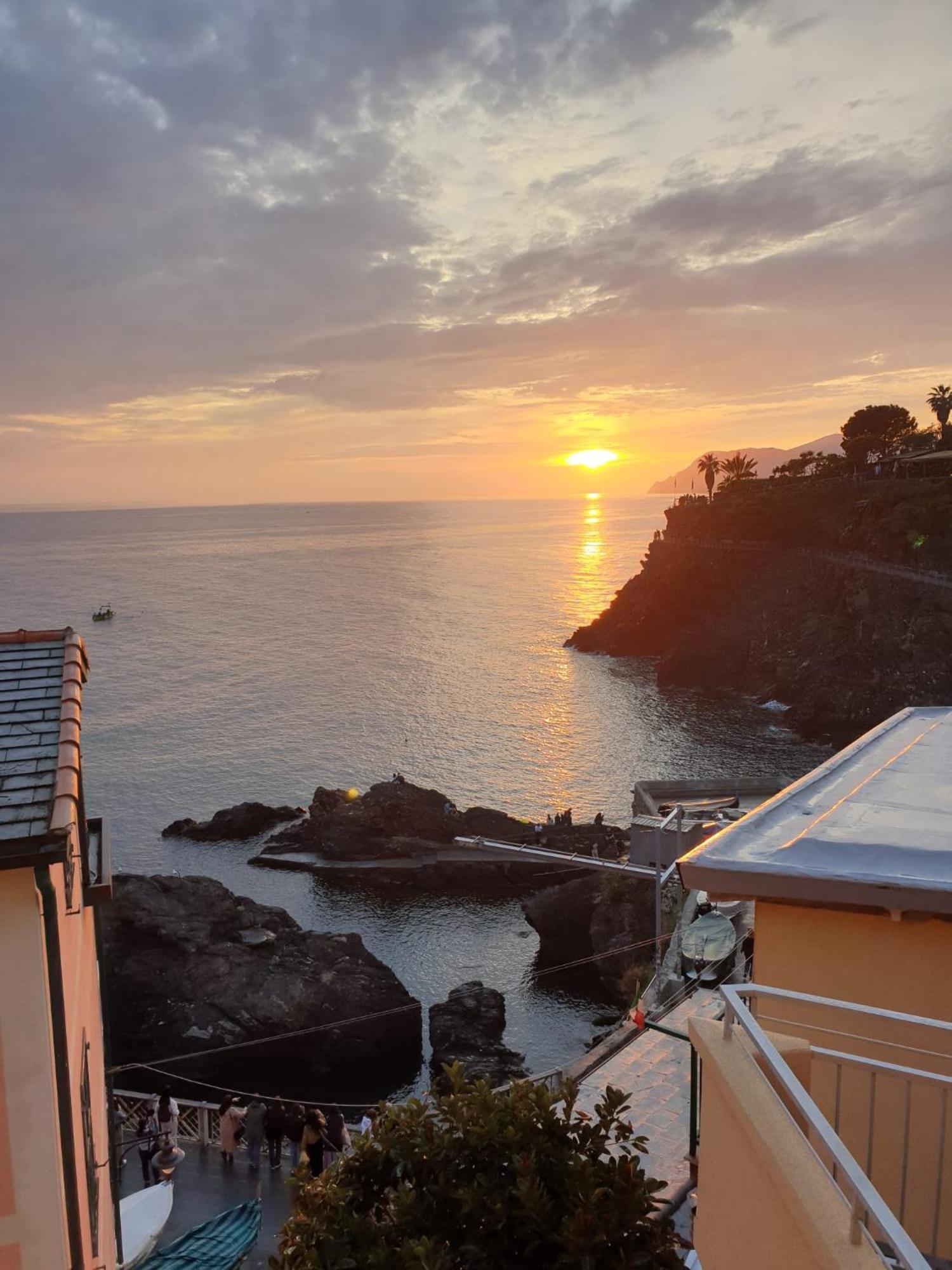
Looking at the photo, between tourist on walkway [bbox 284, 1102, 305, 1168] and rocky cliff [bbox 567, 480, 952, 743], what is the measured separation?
51449mm

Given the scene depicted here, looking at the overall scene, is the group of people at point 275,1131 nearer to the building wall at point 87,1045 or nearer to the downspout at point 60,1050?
the building wall at point 87,1045

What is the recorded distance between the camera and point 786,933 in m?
5.04

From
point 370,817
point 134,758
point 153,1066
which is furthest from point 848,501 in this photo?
point 153,1066

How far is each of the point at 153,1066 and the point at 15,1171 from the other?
23014 mm

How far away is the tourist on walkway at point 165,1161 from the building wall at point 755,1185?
11.2 metres

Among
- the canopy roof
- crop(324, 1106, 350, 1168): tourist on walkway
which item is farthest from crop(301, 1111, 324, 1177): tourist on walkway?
the canopy roof

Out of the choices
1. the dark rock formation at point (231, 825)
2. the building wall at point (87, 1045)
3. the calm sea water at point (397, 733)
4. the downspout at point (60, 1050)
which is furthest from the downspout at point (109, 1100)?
the dark rock formation at point (231, 825)

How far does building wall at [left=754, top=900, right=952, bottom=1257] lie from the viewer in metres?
4.61

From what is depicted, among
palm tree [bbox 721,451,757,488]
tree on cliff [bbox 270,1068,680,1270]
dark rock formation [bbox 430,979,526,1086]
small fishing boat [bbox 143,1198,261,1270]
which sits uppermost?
palm tree [bbox 721,451,757,488]

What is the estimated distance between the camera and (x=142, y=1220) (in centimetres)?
1120

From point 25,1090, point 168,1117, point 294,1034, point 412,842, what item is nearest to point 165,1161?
point 168,1117

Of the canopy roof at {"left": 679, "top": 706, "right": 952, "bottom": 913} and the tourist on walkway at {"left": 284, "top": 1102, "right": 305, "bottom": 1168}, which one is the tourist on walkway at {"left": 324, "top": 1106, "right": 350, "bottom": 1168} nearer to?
the tourist on walkway at {"left": 284, "top": 1102, "right": 305, "bottom": 1168}

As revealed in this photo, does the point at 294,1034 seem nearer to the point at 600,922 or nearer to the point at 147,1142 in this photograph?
the point at 600,922

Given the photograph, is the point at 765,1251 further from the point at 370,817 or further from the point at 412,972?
the point at 370,817
